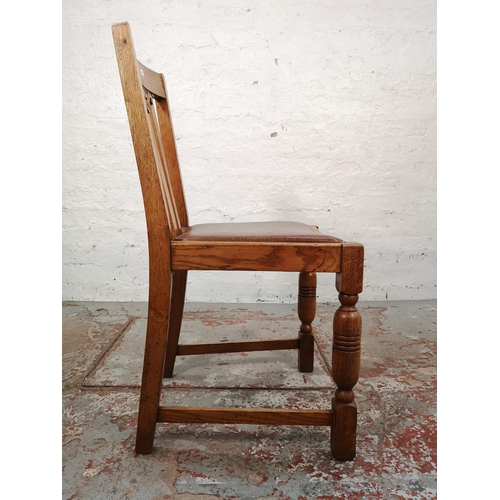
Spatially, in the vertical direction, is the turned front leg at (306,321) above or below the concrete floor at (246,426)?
above

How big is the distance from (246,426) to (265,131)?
5.89 ft

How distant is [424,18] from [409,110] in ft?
1.73

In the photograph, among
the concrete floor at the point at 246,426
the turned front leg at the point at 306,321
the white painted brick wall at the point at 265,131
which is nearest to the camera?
the concrete floor at the point at 246,426

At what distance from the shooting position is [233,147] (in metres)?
2.54

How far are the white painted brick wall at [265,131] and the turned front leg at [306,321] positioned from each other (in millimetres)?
1062

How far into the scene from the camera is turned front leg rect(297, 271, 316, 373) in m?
1.54

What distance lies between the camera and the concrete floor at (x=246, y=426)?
3.08 feet

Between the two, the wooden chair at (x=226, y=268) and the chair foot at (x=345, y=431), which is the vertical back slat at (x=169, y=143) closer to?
the wooden chair at (x=226, y=268)

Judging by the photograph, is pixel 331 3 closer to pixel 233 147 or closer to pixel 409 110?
pixel 409 110

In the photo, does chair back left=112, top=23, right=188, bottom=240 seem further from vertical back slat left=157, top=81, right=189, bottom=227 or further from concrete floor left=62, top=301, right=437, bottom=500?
concrete floor left=62, top=301, right=437, bottom=500

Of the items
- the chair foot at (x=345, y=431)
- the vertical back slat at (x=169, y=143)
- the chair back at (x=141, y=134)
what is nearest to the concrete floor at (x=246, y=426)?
the chair foot at (x=345, y=431)

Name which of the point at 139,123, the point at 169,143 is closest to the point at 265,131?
the point at 169,143

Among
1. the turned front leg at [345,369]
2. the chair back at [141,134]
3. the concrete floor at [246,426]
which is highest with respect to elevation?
the chair back at [141,134]

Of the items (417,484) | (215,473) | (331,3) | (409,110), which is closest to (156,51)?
(331,3)
